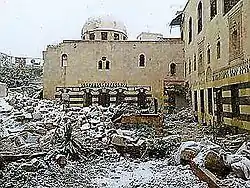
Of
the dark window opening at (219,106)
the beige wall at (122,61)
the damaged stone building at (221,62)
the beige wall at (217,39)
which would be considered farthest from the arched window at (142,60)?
the dark window opening at (219,106)

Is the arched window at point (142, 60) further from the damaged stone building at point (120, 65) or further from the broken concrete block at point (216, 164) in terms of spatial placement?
the broken concrete block at point (216, 164)

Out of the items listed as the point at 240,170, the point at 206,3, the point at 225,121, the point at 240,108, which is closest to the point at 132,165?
the point at 240,170

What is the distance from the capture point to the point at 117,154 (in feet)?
34.4

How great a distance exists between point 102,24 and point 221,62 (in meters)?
23.0

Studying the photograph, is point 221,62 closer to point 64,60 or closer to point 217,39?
point 217,39

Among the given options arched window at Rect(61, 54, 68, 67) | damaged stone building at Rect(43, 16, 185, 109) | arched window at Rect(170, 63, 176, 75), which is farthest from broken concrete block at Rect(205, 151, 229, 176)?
arched window at Rect(61, 54, 68, 67)

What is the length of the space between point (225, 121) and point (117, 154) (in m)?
5.65

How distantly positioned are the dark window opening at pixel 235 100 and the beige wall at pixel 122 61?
18196mm

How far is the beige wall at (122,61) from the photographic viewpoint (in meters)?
31.9

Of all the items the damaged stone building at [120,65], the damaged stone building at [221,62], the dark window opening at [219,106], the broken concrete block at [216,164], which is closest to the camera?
the broken concrete block at [216,164]

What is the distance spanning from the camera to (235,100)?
13.5 m

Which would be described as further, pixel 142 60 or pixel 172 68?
pixel 142 60

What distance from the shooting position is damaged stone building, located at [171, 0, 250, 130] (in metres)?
12.5

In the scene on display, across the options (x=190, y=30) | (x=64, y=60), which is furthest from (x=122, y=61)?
(x=190, y=30)
